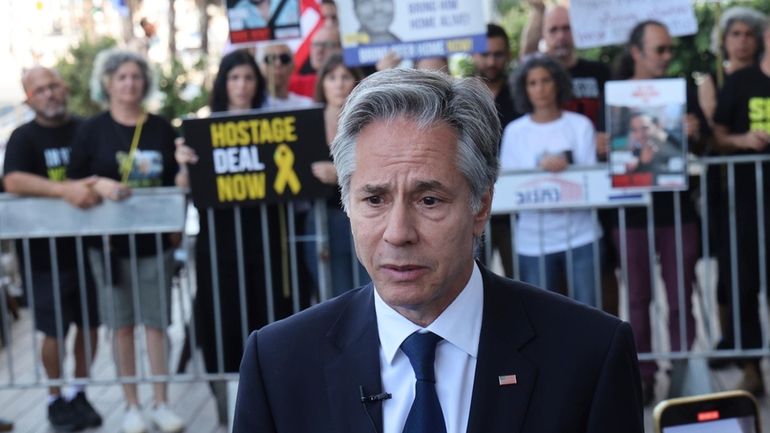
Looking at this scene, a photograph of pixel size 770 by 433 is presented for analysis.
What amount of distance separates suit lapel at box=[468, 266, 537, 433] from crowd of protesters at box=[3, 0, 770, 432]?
13.7 ft

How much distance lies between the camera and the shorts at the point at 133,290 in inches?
280

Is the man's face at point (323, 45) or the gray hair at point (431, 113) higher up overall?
the man's face at point (323, 45)

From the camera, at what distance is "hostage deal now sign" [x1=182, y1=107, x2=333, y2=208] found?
6.58 m

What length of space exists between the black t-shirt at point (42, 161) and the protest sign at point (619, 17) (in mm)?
3265

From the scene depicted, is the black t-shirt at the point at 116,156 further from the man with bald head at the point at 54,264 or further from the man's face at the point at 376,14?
the man's face at the point at 376,14

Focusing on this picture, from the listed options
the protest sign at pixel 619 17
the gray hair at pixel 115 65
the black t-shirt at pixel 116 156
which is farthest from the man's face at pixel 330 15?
the black t-shirt at pixel 116 156

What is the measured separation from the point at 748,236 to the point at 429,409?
5.18m

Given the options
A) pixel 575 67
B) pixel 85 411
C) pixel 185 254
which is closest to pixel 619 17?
pixel 575 67

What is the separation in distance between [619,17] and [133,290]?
342 cm

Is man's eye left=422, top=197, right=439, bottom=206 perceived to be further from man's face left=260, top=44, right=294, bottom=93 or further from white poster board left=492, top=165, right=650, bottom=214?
man's face left=260, top=44, right=294, bottom=93

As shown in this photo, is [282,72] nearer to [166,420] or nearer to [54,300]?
[54,300]

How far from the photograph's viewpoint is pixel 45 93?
24.3 ft

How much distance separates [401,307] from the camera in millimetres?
2451

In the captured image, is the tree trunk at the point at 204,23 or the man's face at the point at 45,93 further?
the tree trunk at the point at 204,23
